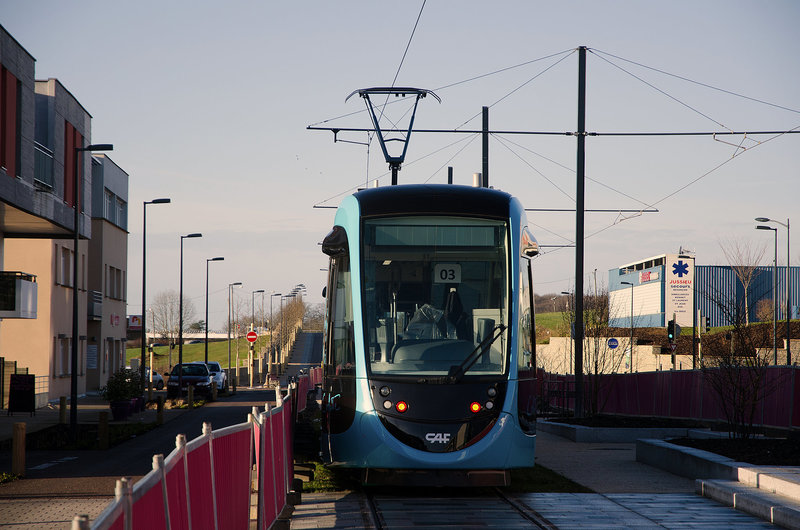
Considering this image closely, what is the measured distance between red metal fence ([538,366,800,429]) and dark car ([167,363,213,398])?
17684 mm

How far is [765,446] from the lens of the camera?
49.3 ft

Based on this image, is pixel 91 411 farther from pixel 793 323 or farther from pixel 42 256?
pixel 793 323

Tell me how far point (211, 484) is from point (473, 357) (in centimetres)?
544

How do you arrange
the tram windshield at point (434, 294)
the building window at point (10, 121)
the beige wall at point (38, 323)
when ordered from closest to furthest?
the tram windshield at point (434, 294), the building window at point (10, 121), the beige wall at point (38, 323)

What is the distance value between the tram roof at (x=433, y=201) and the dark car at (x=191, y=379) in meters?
35.8

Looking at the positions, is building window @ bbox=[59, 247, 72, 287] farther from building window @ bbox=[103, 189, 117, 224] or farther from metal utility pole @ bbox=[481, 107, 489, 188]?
metal utility pole @ bbox=[481, 107, 489, 188]

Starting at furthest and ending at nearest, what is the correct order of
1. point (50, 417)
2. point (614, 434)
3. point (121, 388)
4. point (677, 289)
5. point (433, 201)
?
point (677, 289) → point (50, 417) → point (121, 388) → point (614, 434) → point (433, 201)

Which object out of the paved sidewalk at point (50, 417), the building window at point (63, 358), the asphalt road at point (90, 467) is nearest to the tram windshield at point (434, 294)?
the asphalt road at point (90, 467)

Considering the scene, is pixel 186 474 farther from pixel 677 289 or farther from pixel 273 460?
pixel 677 289

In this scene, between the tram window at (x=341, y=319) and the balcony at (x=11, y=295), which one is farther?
the balcony at (x=11, y=295)

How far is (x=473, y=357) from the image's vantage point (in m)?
12.1

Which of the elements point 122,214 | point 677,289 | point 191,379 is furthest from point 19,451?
point 677,289

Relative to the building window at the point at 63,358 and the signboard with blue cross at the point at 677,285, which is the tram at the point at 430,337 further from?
the signboard with blue cross at the point at 677,285

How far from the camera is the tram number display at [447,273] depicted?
12562 millimetres
